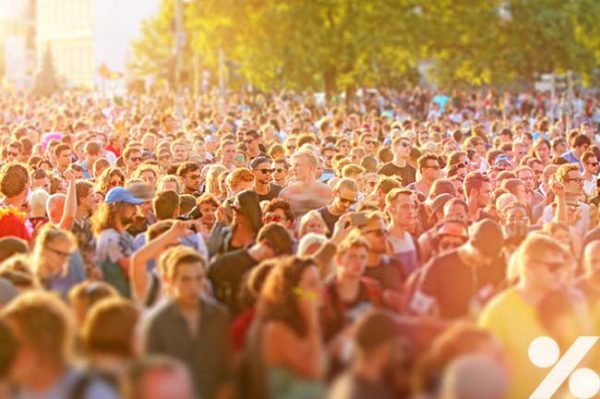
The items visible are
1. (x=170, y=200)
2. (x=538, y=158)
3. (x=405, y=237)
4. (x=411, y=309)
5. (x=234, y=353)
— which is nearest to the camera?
(x=234, y=353)

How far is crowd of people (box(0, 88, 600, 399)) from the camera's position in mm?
7414

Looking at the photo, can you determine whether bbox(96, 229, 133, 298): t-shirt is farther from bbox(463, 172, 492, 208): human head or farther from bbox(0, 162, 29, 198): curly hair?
bbox(463, 172, 492, 208): human head

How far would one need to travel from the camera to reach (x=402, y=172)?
18703mm

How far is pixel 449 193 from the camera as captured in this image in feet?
48.5

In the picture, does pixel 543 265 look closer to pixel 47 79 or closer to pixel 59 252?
pixel 59 252

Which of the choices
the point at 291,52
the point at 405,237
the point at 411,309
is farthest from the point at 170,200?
the point at 291,52

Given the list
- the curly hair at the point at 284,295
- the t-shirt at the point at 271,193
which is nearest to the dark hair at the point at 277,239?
the curly hair at the point at 284,295

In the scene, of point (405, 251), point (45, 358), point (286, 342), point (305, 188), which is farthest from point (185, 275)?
point (305, 188)

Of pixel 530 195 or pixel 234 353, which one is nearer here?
pixel 234 353

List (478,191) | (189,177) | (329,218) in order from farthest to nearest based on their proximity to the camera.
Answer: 1. (189,177)
2. (478,191)
3. (329,218)

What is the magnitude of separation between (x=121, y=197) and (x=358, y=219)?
1.60m

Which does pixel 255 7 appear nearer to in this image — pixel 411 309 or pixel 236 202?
pixel 236 202

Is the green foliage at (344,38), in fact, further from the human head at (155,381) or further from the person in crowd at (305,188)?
the human head at (155,381)

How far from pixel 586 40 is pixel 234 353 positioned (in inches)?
2166
